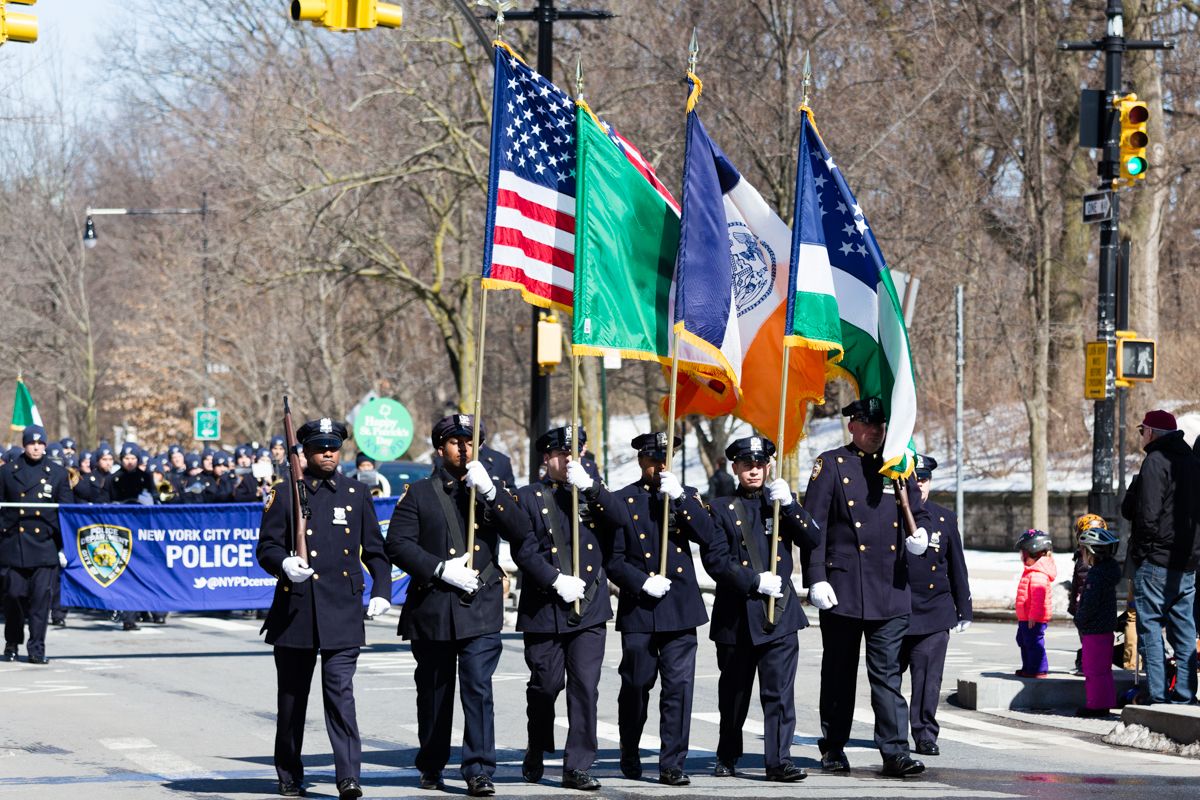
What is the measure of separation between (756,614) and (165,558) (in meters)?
10.1

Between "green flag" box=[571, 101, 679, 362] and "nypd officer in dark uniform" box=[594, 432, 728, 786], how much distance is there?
2.38ft

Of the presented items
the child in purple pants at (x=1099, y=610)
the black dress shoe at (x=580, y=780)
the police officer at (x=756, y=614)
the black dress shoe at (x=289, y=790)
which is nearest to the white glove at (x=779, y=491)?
the police officer at (x=756, y=614)

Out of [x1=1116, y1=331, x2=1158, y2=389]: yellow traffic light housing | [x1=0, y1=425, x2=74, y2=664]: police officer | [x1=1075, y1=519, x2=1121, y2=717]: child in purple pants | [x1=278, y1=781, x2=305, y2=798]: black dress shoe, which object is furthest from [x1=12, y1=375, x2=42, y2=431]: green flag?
[x1=278, y1=781, x2=305, y2=798]: black dress shoe

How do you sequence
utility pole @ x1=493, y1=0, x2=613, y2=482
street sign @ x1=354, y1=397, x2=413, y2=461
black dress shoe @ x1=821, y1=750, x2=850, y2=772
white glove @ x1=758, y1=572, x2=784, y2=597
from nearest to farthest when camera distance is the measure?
1. white glove @ x1=758, y1=572, x2=784, y2=597
2. black dress shoe @ x1=821, y1=750, x2=850, y2=772
3. utility pole @ x1=493, y1=0, x2=613, y2=482
4. street sign @ x1=354, y1=397, x2=413, y2=461

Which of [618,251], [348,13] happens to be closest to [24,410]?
[348,13]

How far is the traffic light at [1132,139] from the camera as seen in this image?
18578 mm

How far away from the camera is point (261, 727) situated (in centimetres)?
1246

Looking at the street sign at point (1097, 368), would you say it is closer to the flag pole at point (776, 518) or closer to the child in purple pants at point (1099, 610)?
the child in purple pants at point (1099, 610)

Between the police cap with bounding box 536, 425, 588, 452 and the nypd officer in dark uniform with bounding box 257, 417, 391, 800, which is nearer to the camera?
the nypd officer in dark uniform with bounding box 257, 417, 391, 800

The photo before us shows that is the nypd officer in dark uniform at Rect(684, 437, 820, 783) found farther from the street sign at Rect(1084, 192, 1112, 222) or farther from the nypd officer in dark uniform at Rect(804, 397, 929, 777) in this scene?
the street sign at Rect(1084, 192, 1112, 222)

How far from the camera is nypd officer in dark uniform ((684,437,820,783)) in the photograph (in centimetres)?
1006

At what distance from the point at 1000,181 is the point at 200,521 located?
53.8 feet

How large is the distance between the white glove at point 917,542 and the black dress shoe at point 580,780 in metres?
2.18

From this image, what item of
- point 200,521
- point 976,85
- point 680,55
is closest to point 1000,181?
point 976,85
